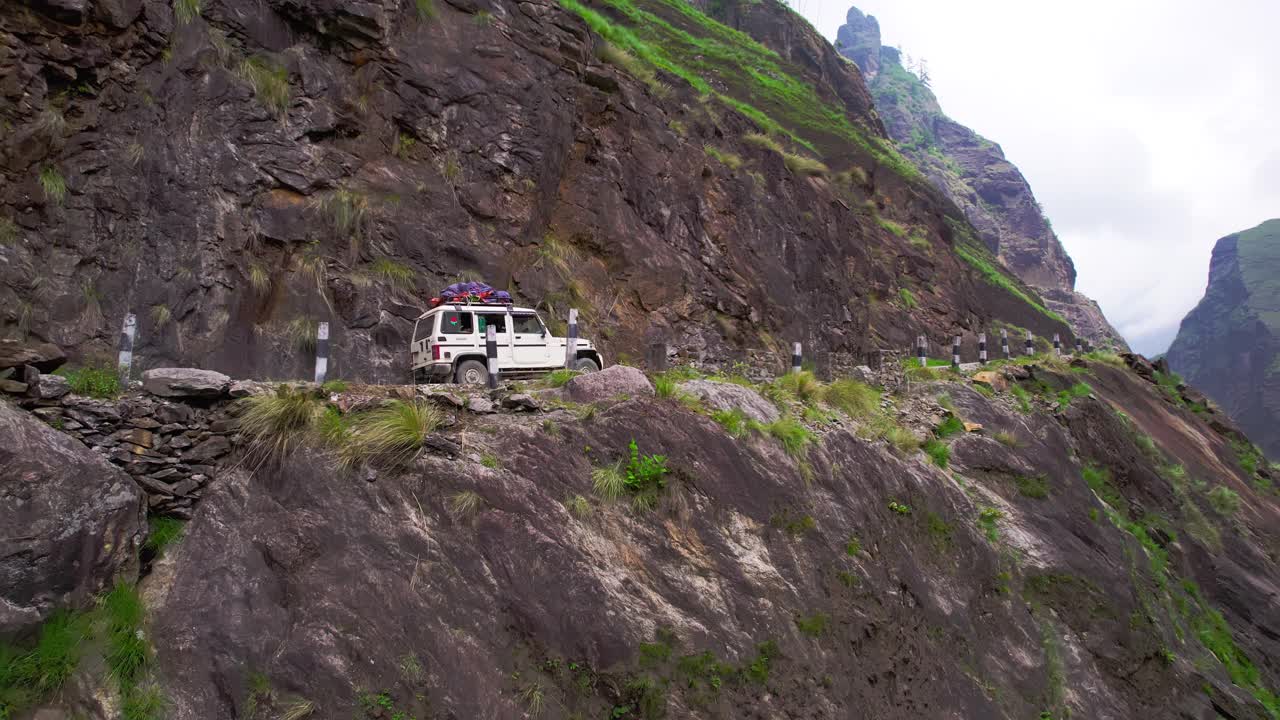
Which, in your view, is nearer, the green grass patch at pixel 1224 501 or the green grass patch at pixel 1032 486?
the green grass patch at pixel 1032 486

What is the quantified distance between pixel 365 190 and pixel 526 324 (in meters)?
3.98

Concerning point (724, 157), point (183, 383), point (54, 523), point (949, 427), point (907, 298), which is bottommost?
point (54, 523)

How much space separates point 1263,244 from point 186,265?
143 metres

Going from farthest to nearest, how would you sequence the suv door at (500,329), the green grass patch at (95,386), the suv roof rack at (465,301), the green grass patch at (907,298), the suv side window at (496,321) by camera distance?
the green grass patch at (907,298)
the suv roof rack at (465,301)
the suv side window at (496,321)
the suv door at (500,329)
the green grass patch at (95,386)

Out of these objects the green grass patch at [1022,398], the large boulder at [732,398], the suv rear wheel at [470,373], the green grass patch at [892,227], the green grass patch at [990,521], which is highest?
the green grass patch at [892,227]

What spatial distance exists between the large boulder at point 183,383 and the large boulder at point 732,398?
4.73 meters

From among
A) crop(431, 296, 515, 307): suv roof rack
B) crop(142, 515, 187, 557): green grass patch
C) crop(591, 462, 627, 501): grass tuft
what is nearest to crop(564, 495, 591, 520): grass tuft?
crop(591, 462, 627, 501): grass tuft

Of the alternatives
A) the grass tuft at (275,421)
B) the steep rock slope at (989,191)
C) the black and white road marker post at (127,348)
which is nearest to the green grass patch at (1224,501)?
the grass tuft at (275,421)

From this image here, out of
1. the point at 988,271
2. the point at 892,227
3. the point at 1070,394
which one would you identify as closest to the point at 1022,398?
the point at 1070,394

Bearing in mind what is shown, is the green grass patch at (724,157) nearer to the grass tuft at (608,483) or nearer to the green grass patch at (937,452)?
the green grass patch at (937,452)

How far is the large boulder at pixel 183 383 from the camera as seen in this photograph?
584 centimetres

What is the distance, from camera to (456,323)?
1021 cm

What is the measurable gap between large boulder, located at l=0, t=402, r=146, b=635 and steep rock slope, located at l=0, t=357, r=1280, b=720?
0.40m

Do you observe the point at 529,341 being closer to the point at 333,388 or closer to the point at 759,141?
the point at 333,388
